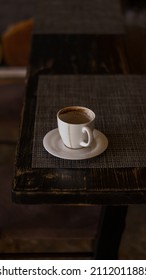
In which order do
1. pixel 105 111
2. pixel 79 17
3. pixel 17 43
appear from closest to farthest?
pixel 105 111
pixel 79 17
pixel 17 43

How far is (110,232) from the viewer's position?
111 centimetres

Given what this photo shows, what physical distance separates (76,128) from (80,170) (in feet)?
0.26

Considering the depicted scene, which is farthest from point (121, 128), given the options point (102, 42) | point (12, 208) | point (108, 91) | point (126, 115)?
point (102, 42)

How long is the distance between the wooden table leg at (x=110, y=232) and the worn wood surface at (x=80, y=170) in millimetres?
213

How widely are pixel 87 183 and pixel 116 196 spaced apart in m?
0.06

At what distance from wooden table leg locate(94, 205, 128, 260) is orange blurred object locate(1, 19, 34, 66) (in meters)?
1.11

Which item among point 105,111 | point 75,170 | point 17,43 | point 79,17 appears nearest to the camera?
point 75,170

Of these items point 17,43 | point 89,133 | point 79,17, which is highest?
point 89,133

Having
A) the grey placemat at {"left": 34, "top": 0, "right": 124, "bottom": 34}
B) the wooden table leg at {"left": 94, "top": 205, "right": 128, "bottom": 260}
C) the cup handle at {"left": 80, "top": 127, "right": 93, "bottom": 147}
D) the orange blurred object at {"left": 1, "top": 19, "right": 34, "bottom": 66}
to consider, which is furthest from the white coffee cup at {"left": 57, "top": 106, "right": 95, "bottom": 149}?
the orange blurred object at {"left": 1, "top": 19, "right": 34, "bottom": 66}

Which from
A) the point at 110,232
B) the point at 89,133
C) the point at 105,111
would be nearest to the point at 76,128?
the point at 89,133

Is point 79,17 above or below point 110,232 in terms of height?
above

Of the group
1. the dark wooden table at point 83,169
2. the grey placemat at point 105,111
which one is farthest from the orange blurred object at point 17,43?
the grey placemat at point 105,111

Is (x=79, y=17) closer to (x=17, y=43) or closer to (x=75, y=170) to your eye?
(x=17, y=43)

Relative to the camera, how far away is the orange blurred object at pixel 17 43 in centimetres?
201
